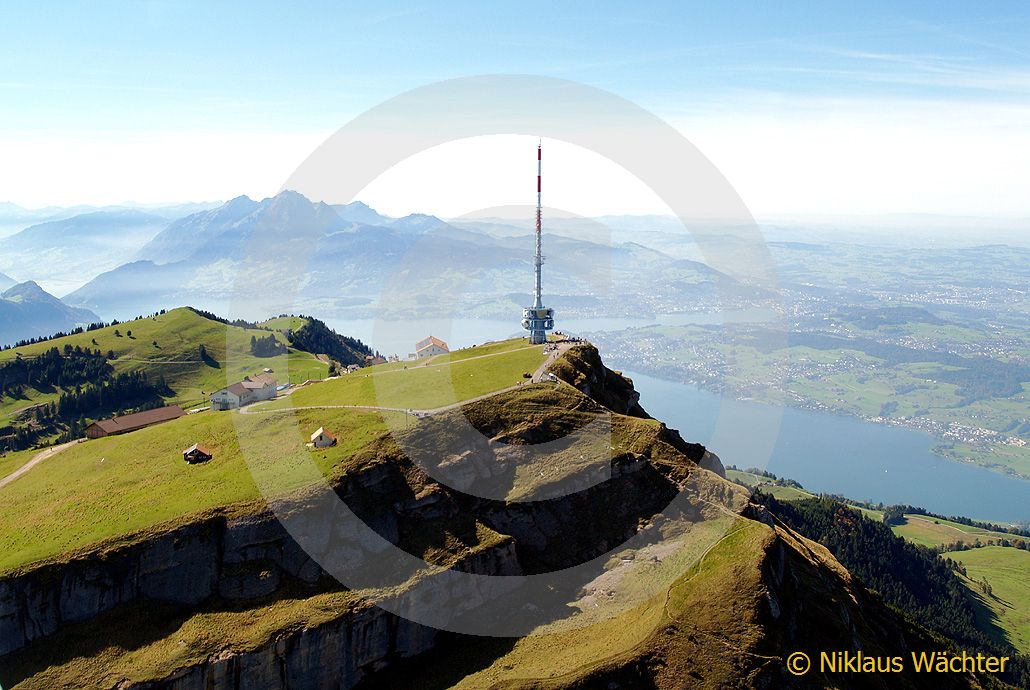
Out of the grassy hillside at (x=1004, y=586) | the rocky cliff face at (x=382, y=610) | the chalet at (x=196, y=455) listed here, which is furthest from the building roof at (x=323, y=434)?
the grassy hillside at (x=1004, y=586)

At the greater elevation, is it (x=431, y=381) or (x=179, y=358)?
(x=431, y=381)

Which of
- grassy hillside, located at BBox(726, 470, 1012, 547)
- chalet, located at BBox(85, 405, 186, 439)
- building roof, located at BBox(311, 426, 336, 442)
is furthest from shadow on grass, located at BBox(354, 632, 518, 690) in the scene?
grassy hillside, located at BBox(726, 470, 1012, 547)

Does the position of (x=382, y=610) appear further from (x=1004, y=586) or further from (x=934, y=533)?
(x=934, y=533)

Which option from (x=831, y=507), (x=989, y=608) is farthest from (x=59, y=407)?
(x=989, y=608)

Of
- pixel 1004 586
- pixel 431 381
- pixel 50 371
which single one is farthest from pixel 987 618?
pixel 50 371

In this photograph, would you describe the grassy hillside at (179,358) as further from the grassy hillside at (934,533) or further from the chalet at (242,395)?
the grassy hillside at (934,533)
